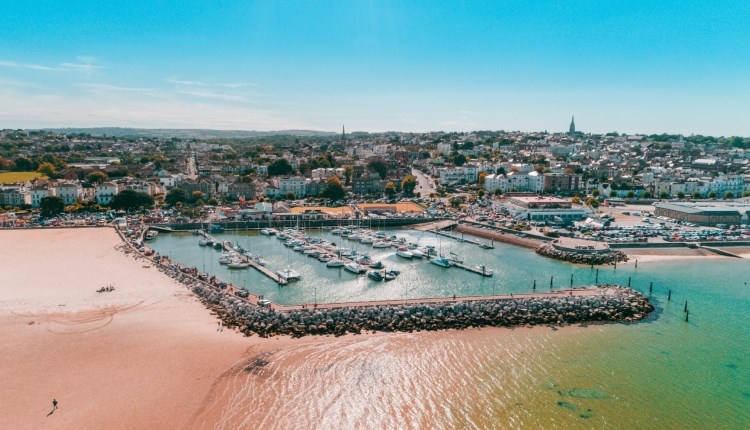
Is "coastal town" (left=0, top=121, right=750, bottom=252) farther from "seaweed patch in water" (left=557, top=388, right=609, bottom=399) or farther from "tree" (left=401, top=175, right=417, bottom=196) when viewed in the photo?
"seaweed patch in water" (left=557, top=388, right=609, bottom=399)

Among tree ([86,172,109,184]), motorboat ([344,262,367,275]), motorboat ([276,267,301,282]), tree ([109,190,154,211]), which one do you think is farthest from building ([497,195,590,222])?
tree ([86,172,109,184])

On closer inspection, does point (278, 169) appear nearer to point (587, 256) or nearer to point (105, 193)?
point (105, 193)

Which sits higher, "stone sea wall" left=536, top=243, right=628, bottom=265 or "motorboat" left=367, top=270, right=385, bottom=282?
"stone sea wall" left=536, top=243, right=628, bottom=265

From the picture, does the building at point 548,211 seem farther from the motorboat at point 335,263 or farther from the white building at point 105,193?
the white building at point 105,193

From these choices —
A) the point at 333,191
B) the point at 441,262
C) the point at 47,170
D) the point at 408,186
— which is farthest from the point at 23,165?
the point at 441,262

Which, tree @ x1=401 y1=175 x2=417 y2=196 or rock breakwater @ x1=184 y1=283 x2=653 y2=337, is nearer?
rock breakwater @ x1=184 y1=283 x2=653 y2=337

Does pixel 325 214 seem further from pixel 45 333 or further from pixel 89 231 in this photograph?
pixel 45 333
